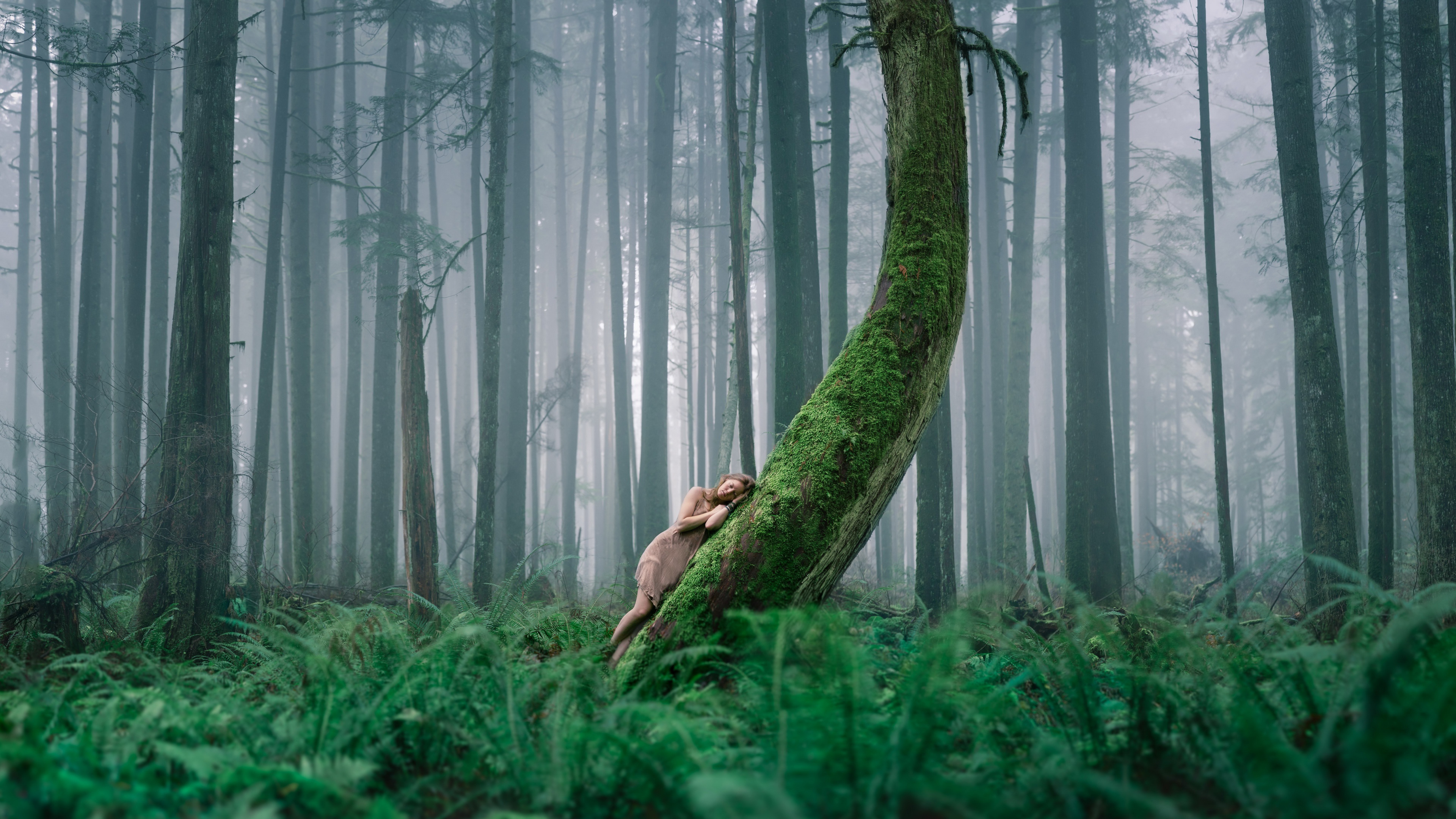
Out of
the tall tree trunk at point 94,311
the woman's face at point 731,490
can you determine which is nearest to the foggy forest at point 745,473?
the woman's face at point 731,490

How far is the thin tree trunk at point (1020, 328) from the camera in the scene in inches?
510

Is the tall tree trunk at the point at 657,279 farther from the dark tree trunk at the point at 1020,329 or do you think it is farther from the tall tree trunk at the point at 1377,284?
the tall tree trunk at the point at 1377,284

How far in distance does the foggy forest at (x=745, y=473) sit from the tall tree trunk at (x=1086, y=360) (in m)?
0.08

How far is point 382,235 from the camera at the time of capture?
14.9 m

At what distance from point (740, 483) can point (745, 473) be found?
14.5 ft

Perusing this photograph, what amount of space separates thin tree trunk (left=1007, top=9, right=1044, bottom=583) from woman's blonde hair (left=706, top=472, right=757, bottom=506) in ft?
27.9

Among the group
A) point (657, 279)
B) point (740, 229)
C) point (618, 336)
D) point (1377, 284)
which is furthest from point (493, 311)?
point (1377, 284)

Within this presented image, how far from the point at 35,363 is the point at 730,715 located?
1929 inches

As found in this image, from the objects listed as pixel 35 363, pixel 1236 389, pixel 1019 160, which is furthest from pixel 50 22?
pixel 1236 389

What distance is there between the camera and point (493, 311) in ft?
34.7

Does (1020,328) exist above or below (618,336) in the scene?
below

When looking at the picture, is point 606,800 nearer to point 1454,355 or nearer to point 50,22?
point 1454,355

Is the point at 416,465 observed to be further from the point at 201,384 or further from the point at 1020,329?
Answer: the point at 1020,329

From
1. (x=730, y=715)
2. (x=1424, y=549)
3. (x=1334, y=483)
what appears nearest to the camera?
(x=730, y=715)
